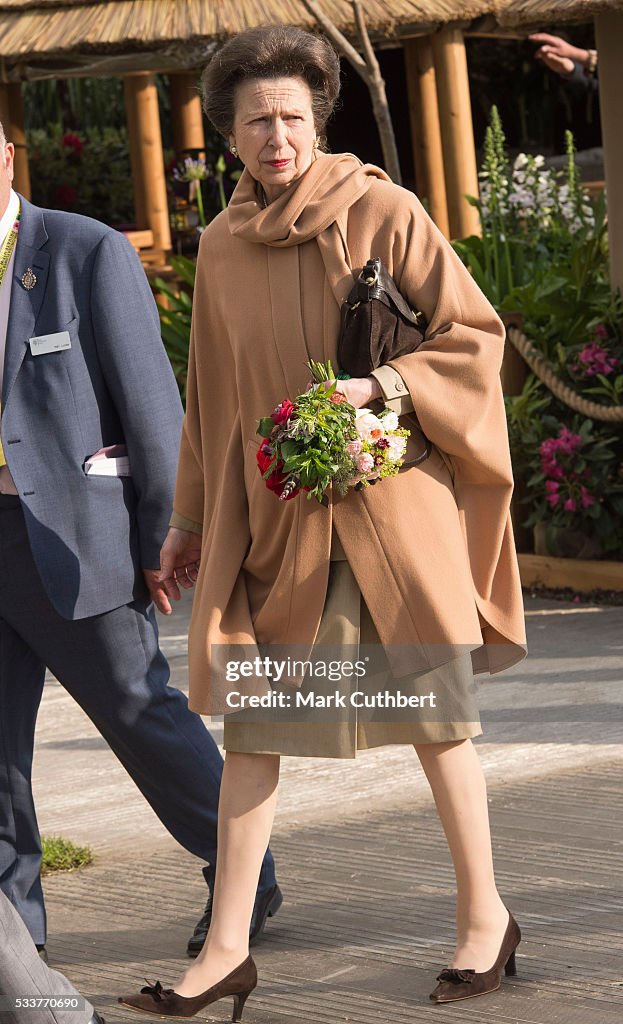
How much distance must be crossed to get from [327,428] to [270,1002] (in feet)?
4.02

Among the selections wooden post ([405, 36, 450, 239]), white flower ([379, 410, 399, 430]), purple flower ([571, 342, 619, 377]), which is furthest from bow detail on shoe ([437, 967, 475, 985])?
wooden post ([405, 36, 450, 239])

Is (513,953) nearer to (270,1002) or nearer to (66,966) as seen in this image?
(270,1002)

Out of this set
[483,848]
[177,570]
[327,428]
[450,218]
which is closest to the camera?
[327,428]

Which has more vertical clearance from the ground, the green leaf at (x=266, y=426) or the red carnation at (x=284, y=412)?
the red carnation at (x=284, y=412)

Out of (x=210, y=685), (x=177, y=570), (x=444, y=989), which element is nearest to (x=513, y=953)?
(x=444, y=989)

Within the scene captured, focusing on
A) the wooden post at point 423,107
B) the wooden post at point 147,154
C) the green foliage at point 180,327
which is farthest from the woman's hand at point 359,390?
the wooden post at point 147,154

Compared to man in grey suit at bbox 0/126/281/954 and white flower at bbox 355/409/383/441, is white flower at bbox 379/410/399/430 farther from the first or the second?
man in grey suit at bbox 0/126/281/954

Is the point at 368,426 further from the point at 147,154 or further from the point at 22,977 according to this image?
the point at 147,154

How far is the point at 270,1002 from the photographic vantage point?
3406 millimetres

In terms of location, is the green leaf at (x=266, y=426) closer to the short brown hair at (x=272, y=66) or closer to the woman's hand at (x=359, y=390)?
the woman's hand at (x=359, y=390)

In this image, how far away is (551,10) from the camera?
275 inches

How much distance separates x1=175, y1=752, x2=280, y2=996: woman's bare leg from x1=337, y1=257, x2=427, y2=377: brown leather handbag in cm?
83

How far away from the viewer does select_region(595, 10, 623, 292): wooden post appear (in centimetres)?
734

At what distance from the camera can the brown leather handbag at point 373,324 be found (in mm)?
3170
